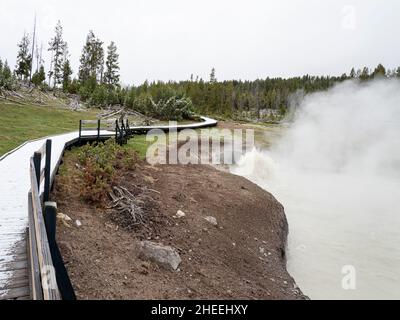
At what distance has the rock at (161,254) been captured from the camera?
6664 millimetres

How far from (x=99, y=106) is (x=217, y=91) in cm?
4034

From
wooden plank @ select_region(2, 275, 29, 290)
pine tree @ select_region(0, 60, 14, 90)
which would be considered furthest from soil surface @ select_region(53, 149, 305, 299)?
pine tree @ select_region(0, 60, 14, 90)

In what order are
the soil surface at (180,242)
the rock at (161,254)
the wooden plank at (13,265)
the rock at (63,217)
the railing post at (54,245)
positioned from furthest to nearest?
the rock at (63,217) → the rock at (161,254) → the soil surface at (180,242) → the wooden plank at (13,265) → the railing post at (54,245)

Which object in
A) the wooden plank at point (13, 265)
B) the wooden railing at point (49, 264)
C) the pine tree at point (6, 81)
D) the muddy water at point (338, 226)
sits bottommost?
the muddy water at point (338, 226)

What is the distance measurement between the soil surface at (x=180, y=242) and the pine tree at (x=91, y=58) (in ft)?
179

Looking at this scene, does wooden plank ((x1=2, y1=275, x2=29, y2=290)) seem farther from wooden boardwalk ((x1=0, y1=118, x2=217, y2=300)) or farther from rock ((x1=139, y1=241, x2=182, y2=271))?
rock ((x1=139, y1=241, x2=182, y2=271))

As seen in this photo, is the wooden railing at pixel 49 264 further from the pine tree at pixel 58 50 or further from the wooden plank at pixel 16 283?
the pine tree at pixel 58 50

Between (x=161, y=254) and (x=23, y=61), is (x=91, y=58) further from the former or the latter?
(x=161, y=254)

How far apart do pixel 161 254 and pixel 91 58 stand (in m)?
61.4

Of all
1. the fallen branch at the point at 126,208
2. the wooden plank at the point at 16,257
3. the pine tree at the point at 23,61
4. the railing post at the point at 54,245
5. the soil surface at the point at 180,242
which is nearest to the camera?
the railing post at the point at 54,245

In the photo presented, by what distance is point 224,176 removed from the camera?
1418cm

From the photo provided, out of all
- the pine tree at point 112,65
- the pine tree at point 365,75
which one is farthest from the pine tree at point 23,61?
the pine tree at point 365,75

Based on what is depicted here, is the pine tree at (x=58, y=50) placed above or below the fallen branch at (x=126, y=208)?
above

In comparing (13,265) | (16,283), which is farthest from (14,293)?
(13,265)
